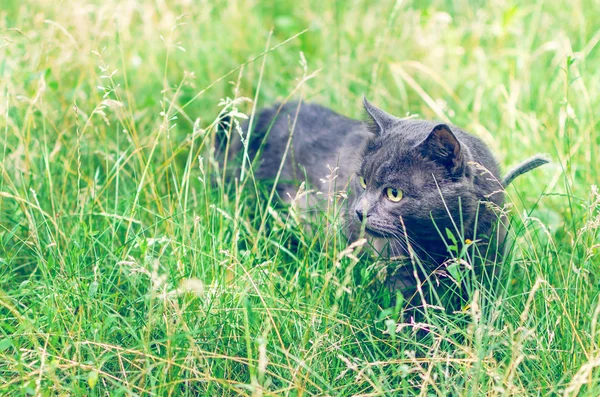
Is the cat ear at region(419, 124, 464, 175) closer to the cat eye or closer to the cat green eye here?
the cat green eye

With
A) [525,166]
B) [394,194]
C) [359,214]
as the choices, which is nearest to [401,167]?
[394,194]

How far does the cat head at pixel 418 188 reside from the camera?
221 cm

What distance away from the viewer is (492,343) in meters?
1.83

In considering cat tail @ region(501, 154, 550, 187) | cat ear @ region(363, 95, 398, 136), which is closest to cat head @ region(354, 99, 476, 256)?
cat ear @ region(363, 95, 398, 136)

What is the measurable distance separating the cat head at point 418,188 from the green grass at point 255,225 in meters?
0.18

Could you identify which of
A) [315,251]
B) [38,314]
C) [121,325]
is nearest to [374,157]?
[315,251]

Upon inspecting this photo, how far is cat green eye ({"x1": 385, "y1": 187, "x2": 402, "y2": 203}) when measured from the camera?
2275 millimetres

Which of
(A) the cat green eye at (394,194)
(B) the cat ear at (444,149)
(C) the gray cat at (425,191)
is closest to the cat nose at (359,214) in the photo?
(C) the gray cat at (425,191)

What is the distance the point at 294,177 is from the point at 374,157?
0.64m

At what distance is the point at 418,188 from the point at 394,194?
3.8 inches

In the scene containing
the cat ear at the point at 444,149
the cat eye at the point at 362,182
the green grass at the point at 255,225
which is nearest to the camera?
the green grass at the point at 255,225

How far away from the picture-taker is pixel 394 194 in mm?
2303

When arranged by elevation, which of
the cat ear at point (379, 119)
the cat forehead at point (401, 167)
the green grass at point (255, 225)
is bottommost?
the green grass at point (255, 225)

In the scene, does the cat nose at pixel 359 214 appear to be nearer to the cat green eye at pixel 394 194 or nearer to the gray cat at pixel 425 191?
the gray cat at pixel 425 191
